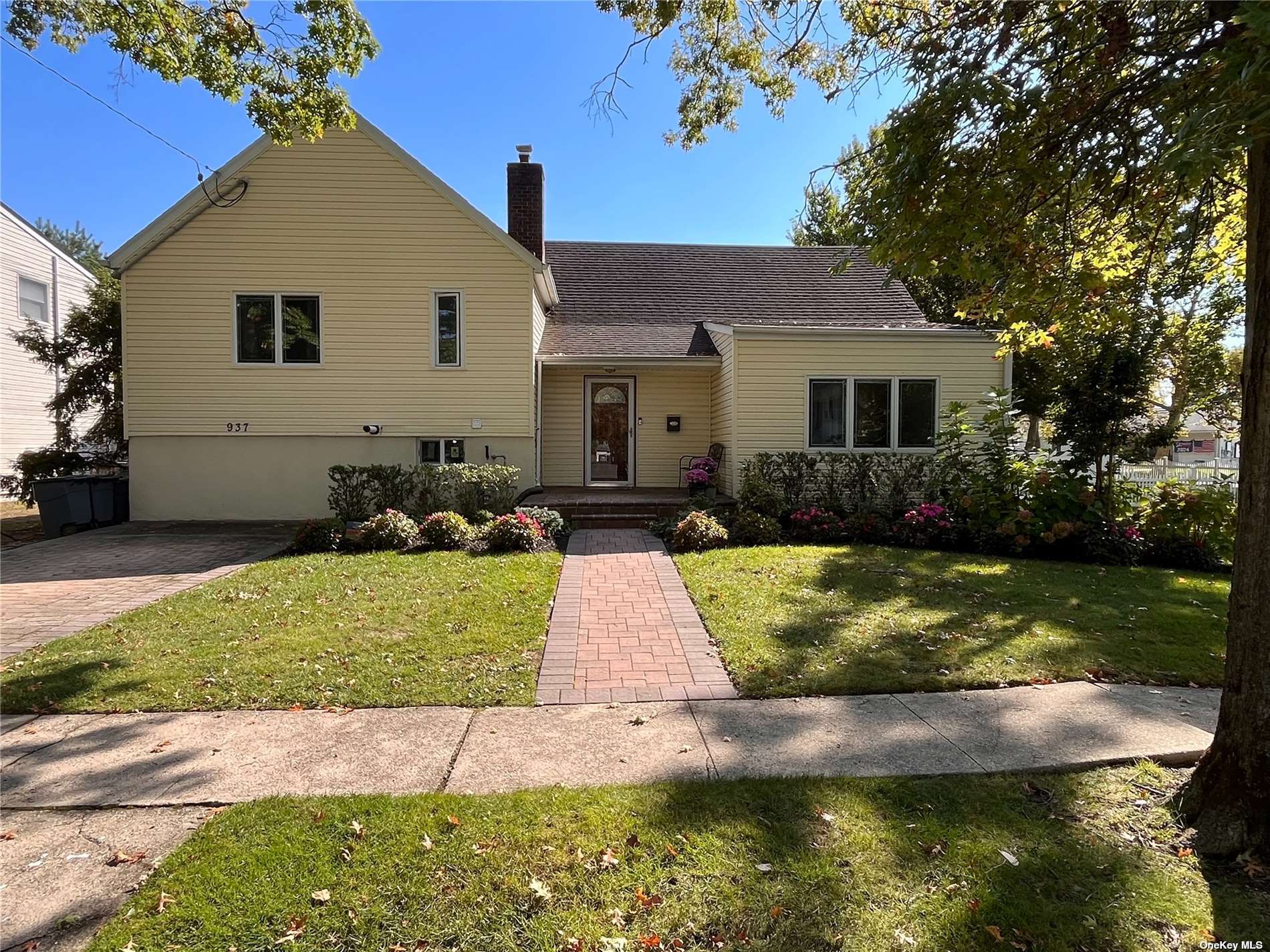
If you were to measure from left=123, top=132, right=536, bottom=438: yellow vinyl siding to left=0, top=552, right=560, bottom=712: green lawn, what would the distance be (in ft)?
17.6

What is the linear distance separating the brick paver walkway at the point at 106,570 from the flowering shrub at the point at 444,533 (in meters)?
2.31

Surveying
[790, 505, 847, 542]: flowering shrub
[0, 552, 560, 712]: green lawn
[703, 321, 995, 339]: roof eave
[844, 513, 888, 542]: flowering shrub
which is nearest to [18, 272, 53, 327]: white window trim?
[0, 552, 560, 712]: green lawn

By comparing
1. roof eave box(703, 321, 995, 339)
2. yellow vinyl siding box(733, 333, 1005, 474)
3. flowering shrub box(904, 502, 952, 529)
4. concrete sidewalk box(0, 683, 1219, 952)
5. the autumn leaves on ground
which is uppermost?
roof eave box(703, 321, 995, 339)

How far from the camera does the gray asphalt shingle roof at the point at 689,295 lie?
14.1m

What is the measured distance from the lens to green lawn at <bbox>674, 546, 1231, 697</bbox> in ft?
15.4

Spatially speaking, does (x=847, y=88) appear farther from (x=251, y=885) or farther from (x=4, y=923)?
(x=4, y=923)

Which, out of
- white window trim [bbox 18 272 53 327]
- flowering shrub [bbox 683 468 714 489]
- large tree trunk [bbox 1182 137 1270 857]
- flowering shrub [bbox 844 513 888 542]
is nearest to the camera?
large tree trunk [bbox 1182 137 1270 857]

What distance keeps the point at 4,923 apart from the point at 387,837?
4.32 ft

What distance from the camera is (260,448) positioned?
12164 mm

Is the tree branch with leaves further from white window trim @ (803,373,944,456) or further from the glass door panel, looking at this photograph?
the glass door panel

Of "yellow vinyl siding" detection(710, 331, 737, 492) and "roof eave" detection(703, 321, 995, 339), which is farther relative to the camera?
"yellow vinyl siding" detection(710, 331, 737, 492)

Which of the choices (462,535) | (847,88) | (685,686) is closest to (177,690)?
(685,686)

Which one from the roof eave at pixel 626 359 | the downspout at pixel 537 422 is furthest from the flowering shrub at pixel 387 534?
the roof eave at pixel 626 359

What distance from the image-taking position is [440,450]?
1239 centimetres
